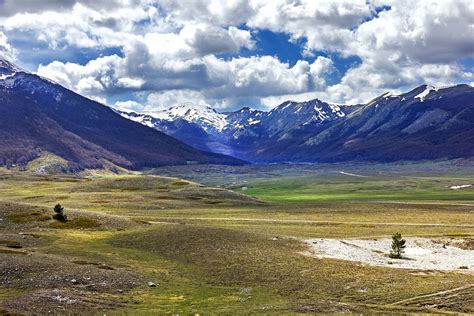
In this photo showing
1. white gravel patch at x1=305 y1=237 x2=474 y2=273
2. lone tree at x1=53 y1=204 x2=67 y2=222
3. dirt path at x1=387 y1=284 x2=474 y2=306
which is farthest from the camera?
lone tree at x1=53 y1=204 x2=67 y2=222

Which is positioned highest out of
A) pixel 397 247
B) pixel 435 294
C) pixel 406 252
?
pixel 397 247

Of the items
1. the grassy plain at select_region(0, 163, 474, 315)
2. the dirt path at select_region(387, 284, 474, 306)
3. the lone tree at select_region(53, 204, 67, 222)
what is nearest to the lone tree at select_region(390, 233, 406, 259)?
the grassy plain at select_region(0, 163, 474, 315)

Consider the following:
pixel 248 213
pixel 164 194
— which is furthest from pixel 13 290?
pixel 164 194

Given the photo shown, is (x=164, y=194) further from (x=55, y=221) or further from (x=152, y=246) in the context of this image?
(x=152, y=246)

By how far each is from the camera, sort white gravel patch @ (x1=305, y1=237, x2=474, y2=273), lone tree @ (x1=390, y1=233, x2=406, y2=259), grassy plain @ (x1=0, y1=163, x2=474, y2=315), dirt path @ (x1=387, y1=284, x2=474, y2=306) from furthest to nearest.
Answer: lone tree @ (x1=390, y1=233, x2=406, y2=259)
white gravel patch @ (x1=305, y1=237, x2=474, y2=273)
dirt path @ (x1=387, y1=284, x2=474, y2=306)
grassy plain @ (x1=0, y1=163, x2=474, y2=315)

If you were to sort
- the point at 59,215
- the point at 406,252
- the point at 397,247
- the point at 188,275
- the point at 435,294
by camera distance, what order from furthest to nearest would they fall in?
1. the point at 59,215
2. the point at 406,252
3. the point at 397,247
4. the point at 188,275
5. the point at 435,294

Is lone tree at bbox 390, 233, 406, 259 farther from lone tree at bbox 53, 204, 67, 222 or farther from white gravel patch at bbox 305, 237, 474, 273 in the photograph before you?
lone tree at bbox 53, 204, 67, 222

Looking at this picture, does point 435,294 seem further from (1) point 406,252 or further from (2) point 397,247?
(1) point 406,252

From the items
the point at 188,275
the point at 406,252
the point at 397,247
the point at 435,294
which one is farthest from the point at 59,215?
the point at 435,294
